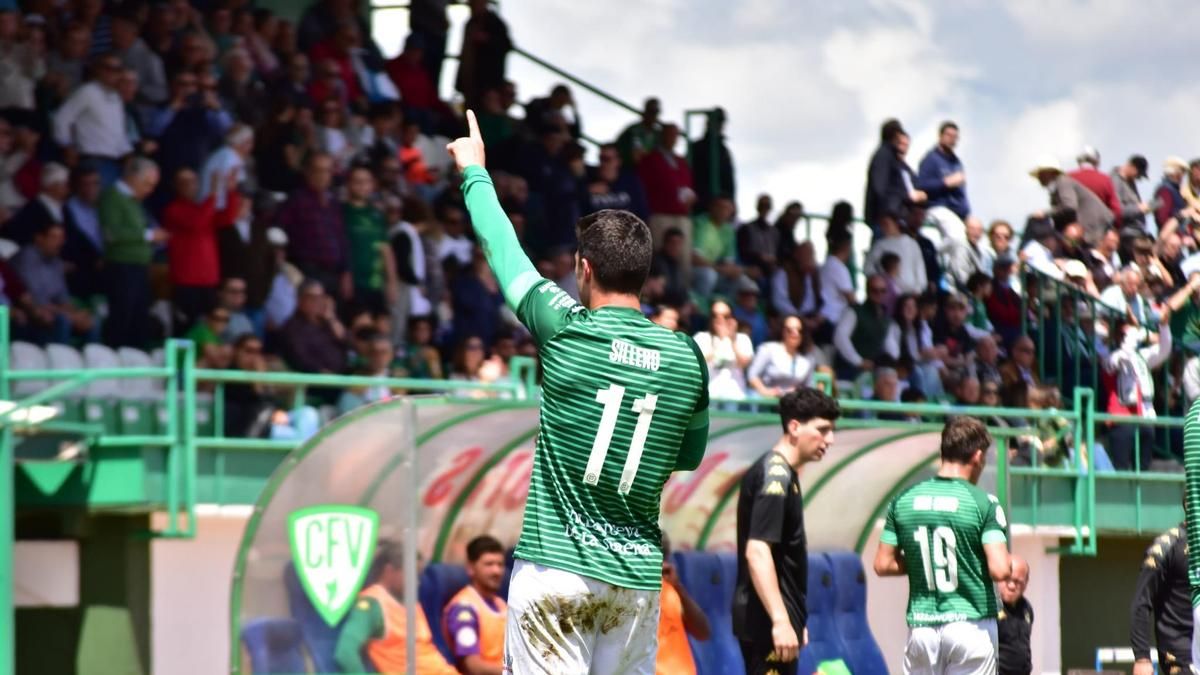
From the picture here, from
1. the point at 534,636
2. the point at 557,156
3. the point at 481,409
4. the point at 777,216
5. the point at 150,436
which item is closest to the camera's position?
the point at 534,636

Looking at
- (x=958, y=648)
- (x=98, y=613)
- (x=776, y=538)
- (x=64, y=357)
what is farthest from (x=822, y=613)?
(x=776, y=538)

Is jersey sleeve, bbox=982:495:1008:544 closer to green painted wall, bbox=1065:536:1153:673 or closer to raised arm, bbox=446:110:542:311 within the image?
raised arm, bbox=446:110:542:311

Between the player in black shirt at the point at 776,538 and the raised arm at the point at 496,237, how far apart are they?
398cm

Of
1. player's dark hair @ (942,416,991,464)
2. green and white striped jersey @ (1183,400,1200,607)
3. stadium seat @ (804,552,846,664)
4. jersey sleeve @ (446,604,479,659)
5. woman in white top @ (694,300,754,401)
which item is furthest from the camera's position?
woman in white top @ (694,300,754,401)

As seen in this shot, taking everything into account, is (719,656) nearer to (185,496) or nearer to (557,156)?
(185,496)

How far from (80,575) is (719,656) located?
14.0 ft

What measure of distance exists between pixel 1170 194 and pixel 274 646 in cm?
1543

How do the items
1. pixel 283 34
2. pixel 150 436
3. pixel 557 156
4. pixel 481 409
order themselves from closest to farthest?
pixel 481 409
pixel 150 436
pixel 283 34
pixel 557 156

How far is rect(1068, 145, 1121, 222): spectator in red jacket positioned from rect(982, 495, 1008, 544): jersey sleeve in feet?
47.3

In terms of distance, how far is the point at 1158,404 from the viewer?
22188mm

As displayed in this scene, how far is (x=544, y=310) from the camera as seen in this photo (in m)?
5.52

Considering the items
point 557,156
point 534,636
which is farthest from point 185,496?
point 534,636

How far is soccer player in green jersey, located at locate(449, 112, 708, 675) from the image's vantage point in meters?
5.52

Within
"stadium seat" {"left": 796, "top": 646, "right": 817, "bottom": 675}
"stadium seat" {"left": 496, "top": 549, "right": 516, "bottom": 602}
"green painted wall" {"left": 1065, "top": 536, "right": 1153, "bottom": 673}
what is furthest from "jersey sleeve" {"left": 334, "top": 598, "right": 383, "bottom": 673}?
"green painted wall" {"left": 1065, "top": 536, "right": 1153, "bottom": 673}
